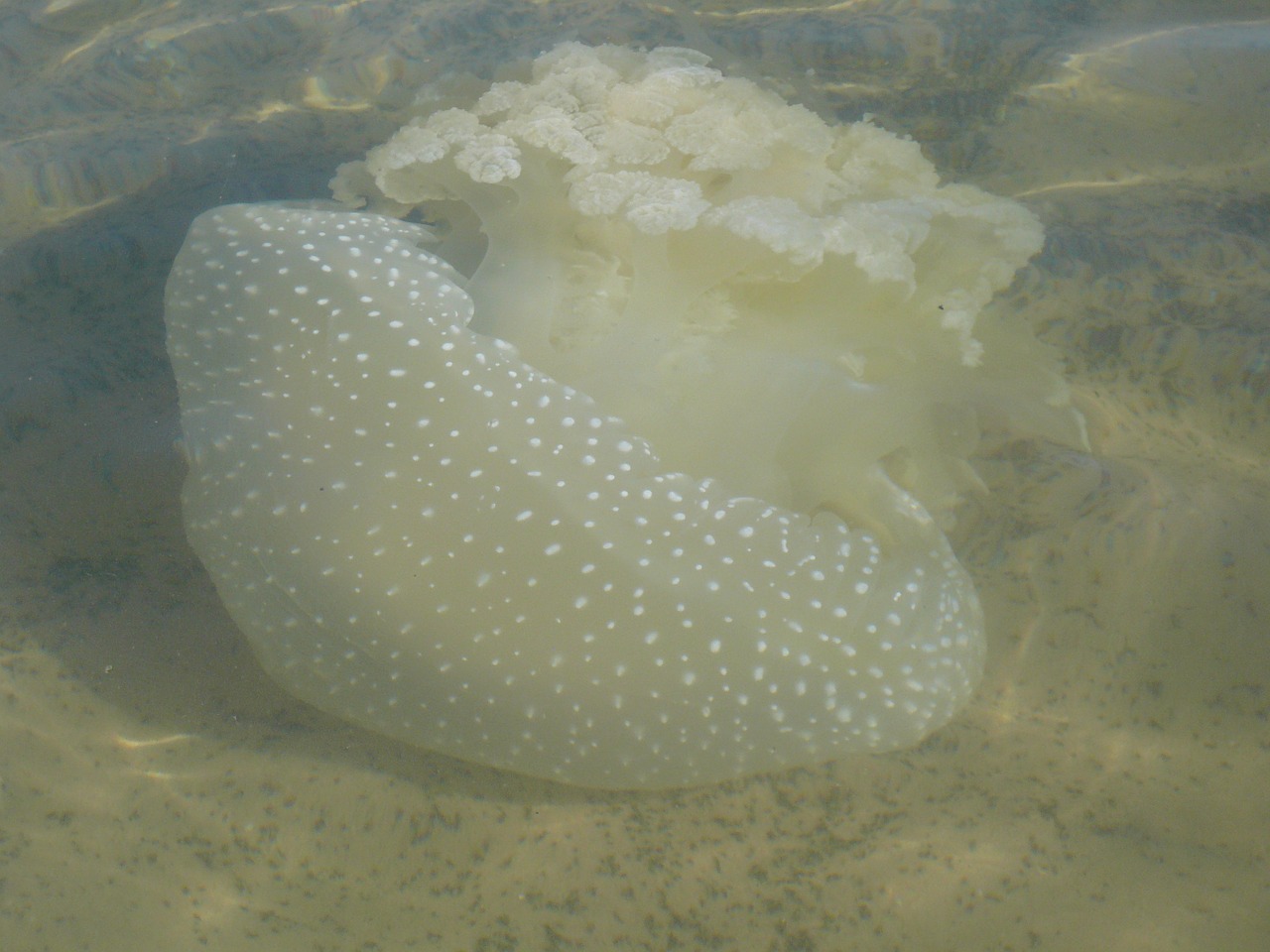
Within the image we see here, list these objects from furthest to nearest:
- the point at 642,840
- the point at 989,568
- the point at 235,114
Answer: the point at 235,114, the point at 989,568, the point at 642,840

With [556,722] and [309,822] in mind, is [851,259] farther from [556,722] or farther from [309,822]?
[309,822]

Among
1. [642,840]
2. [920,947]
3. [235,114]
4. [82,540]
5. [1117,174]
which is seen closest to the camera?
[920,947]

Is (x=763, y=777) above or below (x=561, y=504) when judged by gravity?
below

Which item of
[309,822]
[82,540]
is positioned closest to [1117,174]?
[309,822]

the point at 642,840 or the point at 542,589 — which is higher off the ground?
the point at 542,589

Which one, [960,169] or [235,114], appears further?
[235,114]

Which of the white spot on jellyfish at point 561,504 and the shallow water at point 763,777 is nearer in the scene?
the white spot on jellyfish at point 561,504

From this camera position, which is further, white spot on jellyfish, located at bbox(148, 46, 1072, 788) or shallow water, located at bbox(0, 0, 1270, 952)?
shallow water, located at bbox(0, 0, 1270, 952)

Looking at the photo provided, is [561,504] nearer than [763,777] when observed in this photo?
Yes
